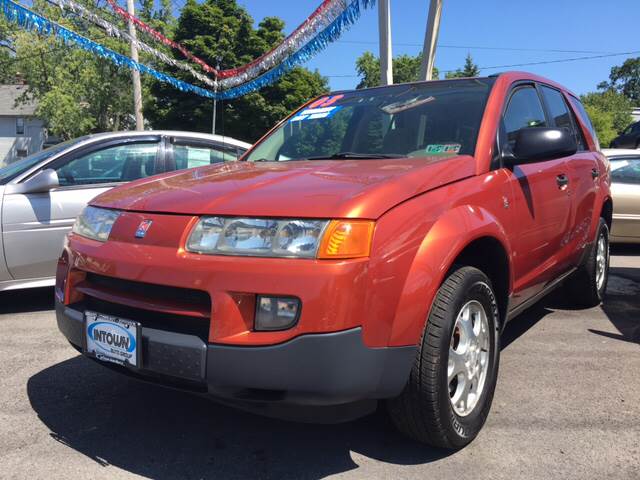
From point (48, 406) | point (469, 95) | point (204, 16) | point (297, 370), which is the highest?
point (204, 16)

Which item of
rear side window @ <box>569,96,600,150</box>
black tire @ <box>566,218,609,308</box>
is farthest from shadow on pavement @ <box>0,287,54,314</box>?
rear side window @ <box>569,96,600,150</box>

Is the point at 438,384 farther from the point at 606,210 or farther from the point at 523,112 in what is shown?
the point at 606,210

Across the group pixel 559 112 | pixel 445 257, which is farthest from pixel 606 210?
pixel 445 257

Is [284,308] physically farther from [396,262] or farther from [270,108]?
[270,108]

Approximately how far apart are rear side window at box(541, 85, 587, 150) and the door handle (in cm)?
53

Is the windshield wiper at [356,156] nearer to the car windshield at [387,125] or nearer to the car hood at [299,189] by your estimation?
the car windshield at [387,125]

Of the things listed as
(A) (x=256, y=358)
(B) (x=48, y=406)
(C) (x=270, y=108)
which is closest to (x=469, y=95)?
(A) (x=256, y=358)

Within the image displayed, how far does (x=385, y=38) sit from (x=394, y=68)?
Answer: 5981 cm

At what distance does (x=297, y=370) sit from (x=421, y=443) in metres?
0.91

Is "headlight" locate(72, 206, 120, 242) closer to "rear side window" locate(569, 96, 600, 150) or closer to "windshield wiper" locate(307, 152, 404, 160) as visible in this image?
"windshield wiper" locate(307, 152, 404, 160)

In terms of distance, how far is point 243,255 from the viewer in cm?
204

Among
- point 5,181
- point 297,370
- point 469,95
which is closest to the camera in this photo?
point 297,370

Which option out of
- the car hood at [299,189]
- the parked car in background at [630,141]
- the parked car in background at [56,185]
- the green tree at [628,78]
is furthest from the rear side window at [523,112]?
the green tree at [628,78]

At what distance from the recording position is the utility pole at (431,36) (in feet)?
29.7
